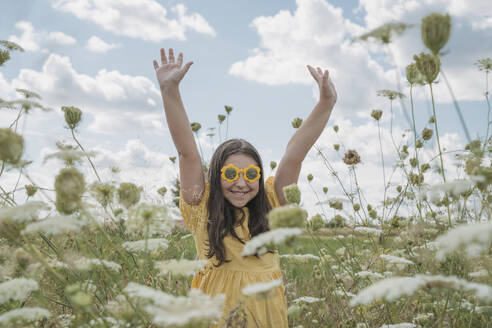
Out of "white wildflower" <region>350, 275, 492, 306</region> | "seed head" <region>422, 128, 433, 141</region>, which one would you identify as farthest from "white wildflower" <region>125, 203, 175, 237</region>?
"seed head" <region>422, 128, 433, 141</region>

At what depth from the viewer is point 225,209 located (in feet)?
9.70

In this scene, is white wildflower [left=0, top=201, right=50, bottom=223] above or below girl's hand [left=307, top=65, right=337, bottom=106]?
below

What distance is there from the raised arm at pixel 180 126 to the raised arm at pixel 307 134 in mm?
671

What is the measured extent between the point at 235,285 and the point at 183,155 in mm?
1009

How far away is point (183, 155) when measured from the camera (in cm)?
281

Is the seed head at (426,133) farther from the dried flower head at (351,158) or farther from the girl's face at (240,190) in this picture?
the girl's face at (240,190)

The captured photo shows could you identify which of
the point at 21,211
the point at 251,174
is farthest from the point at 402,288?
the point at 251,174

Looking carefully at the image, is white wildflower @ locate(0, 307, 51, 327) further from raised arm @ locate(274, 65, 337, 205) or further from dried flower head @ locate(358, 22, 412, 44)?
raised arm @ locate(274, 65, 337, 205)

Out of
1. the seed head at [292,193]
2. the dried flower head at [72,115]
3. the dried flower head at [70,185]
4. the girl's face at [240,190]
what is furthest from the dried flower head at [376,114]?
the dried flower head at [70,185]

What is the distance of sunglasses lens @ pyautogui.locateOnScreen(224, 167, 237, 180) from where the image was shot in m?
2.80

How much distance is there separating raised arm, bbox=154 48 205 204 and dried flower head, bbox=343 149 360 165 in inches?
62.5

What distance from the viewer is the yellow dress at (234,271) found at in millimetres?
2742

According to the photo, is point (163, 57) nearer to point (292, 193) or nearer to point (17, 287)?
point (292, 193)

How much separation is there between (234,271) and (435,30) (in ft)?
6.80
